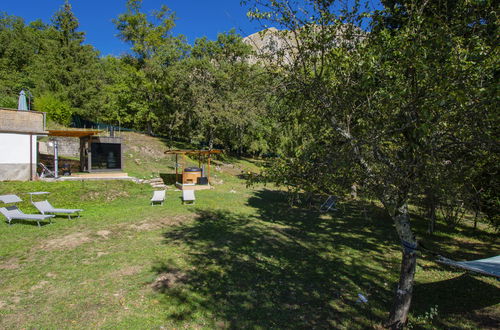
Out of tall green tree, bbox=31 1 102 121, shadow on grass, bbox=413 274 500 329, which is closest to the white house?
shadow on grass, bbox=413 274 500 329

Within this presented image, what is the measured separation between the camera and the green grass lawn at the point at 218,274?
207 inches

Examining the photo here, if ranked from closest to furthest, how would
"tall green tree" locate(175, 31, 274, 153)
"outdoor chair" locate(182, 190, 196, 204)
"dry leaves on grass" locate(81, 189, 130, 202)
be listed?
"dry leaves on grass" locate(81, 189, 130, 202), "outdoor chair" locate(182, 190, 196, 204), "tall green tree" locate(175, 31, 274, 153)

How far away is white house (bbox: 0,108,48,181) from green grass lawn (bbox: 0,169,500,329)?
5.08 m

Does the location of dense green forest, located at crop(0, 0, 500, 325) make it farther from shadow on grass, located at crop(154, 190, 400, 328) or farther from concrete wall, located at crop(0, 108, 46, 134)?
concrete wall, located at crop(0, 108, 46, 134)

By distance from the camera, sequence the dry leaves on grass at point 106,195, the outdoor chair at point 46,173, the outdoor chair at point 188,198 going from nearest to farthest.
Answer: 1. the dry leaves on grass at point 106,195
2. the outdoor chair at point 188,198
3. the outdoor chair at point 46,173

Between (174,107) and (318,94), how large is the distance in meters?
31.0

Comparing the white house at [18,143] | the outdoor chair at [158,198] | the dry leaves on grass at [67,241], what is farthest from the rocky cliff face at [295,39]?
the white house at [18,143]

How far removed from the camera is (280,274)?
7.24m

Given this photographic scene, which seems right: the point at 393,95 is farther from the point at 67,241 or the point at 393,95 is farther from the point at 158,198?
the point at 158,198

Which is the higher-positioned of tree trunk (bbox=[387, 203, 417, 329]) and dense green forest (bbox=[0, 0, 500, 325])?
dense green forest (bbox=[0, 0, 500, 325])

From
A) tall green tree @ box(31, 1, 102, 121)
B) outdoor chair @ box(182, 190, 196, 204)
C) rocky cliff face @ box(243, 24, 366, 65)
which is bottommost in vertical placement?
outdoor chair @ box(182, 190, 196, 204)

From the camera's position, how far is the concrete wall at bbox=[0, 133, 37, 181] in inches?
623

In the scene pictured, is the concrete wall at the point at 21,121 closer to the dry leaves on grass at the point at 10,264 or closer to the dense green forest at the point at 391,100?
the dry leaves on grass at the point at 10,264

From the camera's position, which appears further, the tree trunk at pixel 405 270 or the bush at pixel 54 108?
the bush at pixel 54 108
